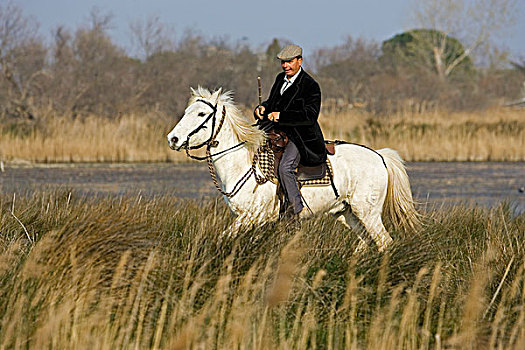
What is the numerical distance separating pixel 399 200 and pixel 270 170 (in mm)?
1428

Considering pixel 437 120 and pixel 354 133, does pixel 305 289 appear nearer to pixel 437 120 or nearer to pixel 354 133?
pixel 354 133

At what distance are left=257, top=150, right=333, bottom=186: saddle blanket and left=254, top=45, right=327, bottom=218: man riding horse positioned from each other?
0.10 meters

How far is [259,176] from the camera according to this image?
643cm

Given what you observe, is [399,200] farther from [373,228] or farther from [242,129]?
[242,129]

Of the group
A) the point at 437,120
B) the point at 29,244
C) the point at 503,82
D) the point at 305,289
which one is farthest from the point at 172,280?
the point at 503,82

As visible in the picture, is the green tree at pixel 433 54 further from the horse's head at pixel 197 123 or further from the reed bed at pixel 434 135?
the horse's head at pixel 197 123

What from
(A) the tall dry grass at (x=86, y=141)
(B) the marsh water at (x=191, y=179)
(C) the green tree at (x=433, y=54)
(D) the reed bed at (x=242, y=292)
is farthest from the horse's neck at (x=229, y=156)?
(C) the green tree at (x=433, y=54)

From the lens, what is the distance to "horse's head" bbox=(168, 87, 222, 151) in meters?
6.16

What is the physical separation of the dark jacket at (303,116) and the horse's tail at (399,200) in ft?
3.02

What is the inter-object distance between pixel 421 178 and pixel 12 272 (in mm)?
13200

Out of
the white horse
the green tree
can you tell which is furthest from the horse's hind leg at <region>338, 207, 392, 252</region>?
the green tree

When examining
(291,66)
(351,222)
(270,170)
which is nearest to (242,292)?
(270,170)

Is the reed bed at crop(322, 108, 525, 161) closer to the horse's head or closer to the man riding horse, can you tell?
the man riding horse

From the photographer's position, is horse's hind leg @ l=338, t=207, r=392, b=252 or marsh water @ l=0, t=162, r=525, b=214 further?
marsh water @ l=0, t=162, r=525, b=214
